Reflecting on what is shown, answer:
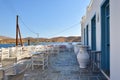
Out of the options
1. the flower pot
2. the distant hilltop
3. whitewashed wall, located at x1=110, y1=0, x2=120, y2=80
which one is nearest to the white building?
whitewashed wall, located at x1=110, y1=0, x2=120, y2=80

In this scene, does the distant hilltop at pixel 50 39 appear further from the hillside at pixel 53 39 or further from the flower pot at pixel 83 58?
the flower pot at pixel 83 58

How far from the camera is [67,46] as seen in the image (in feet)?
56.4

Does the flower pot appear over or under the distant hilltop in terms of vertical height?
under

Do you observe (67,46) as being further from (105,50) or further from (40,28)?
(40,28)

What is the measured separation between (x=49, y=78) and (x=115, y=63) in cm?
217

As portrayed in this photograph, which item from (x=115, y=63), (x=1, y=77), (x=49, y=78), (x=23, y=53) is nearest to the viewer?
(x=1, y=77)

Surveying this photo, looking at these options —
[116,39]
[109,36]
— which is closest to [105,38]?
[109,36]

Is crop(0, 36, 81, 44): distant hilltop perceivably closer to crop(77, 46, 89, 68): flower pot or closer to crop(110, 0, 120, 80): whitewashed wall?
crop(77, 46, 89, 68): flower pot

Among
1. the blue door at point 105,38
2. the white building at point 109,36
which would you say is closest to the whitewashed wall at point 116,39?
the white building at point 109,36

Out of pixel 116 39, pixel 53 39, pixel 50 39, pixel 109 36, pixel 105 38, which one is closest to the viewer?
pixel 116 39

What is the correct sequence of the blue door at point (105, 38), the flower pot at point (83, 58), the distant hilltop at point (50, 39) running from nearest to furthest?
the blue door at point (105, 38) < the flower pot at point (83, 58) < the distant hilltop at point (50, 39)

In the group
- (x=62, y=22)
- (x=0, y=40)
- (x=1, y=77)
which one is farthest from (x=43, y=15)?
(x=1, y=77)

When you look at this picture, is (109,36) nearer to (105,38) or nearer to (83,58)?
(105,38)

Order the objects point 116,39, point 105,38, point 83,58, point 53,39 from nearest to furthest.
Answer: point 116,39, point 105,38, point 83,58, point 53,39
